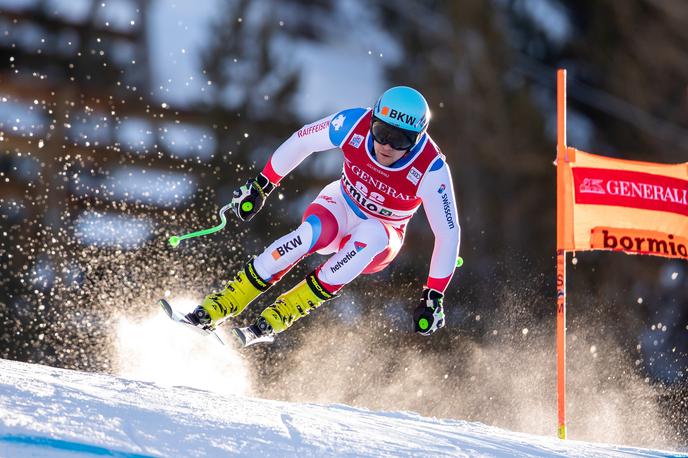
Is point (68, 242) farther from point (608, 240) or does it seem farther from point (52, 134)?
point (608, 240)

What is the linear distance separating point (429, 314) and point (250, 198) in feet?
3.32

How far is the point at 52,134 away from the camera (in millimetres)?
10078

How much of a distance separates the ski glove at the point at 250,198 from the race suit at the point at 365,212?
0.24 meters

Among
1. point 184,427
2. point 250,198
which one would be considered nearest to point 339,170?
point 250,198

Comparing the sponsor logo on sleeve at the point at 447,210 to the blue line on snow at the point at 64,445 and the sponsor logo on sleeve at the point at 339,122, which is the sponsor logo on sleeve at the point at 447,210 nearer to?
the sponsor logo on sleeve at the point at 339,122

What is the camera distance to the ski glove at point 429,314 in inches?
158

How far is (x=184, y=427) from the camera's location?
2.70 m

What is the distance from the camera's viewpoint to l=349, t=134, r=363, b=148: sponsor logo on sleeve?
414 cm

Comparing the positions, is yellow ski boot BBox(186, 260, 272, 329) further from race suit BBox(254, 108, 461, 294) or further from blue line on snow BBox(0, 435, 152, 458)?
blue line on snow BBox(0, 435, 152, 458)

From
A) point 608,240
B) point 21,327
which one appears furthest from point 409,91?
point 21,327

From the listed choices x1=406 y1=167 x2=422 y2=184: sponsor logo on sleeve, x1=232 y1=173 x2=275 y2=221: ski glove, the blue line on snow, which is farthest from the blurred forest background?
the blue line on snow

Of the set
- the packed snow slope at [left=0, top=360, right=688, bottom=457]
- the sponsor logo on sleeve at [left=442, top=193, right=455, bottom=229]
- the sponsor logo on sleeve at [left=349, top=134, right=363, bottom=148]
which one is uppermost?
the sponsor logo on sleeve at [left=349, top=134, right=363, bottom=148]

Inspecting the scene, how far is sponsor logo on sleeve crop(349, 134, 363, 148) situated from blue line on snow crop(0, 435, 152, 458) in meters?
2.10

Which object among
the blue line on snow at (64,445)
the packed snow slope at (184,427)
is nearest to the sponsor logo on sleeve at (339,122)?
the packed snow slope at (184,427)
